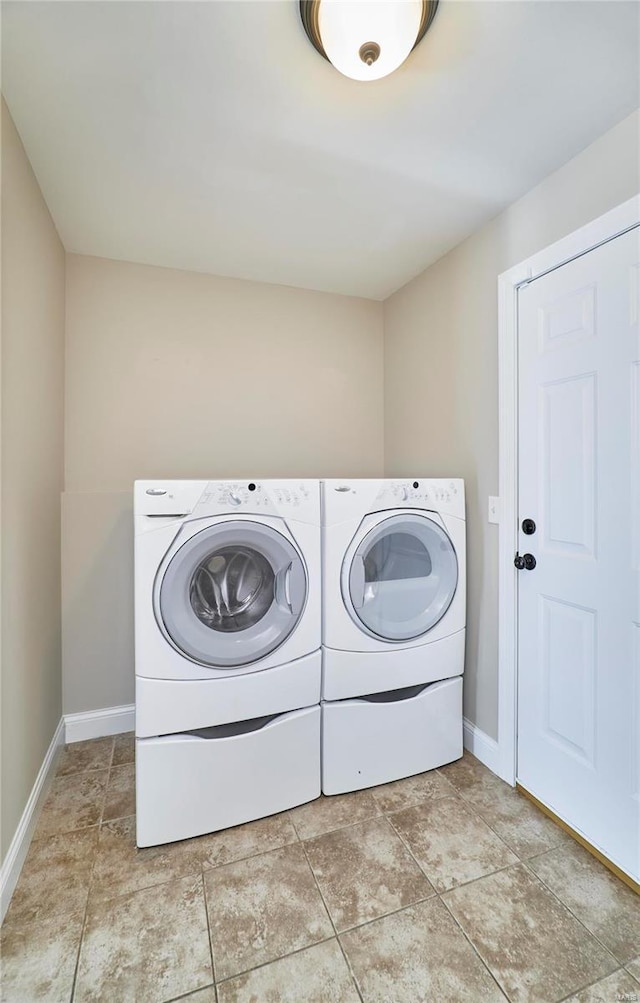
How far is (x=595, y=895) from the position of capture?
4.47 ft

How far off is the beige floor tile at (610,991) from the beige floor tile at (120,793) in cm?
150

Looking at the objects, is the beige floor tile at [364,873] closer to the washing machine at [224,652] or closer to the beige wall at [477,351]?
the washing machine at [224,652]

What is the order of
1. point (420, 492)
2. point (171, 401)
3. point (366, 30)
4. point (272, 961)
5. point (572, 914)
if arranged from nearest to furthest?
point (366, 30)
point (272, 961)
point (572, 914)
point (420, 492)
point (171, 401)

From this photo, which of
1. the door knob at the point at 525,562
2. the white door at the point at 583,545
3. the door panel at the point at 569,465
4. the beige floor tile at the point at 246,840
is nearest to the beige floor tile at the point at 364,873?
the beige floor tile at the point at 246,840

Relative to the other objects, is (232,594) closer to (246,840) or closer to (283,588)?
(283,588)

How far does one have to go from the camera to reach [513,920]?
1.28m

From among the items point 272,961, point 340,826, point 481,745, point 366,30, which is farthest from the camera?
point 481,745

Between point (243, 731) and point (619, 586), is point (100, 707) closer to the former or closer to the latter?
point (243, 731)

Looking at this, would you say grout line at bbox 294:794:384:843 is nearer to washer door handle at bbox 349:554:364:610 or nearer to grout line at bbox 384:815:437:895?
grout line at bbox 384:815:437:895

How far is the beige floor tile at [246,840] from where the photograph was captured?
1.52 m

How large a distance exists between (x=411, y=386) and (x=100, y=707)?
238 cm

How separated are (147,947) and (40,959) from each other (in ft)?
0.88

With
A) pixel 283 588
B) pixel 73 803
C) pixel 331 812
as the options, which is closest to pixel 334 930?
pixel 331 812

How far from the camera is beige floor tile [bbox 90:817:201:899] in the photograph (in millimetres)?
1399
